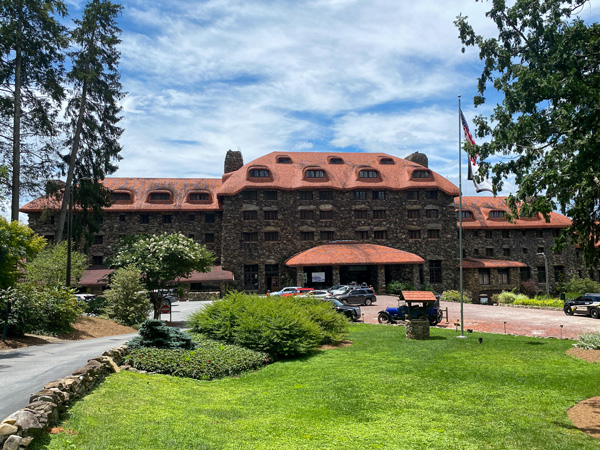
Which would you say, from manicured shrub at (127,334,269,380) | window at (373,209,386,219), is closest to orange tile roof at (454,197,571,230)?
window at (373,209,386,219)

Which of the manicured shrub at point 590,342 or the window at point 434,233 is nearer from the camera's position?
the manicured shrub at point 590,342

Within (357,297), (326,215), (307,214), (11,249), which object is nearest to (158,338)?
(11,249)

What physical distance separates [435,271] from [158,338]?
44.0 m

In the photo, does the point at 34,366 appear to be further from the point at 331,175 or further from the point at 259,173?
the point at 331,175

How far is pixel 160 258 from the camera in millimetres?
27062

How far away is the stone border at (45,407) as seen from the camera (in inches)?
225

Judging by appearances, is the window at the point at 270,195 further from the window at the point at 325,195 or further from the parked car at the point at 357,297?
the parked car at the point at 357,297

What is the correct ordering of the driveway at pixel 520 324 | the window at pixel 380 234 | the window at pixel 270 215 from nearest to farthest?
the driveway at pixel 520 324 → the window at pixel 270 215 → the window at pixel 380 234

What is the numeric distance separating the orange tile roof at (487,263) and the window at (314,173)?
64.8 ft

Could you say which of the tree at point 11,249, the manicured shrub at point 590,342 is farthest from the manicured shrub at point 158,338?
the manicured shrub at point 590,342

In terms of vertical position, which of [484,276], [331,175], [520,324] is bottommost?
[520,324]

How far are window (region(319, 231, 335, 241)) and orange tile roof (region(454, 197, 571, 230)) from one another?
17345 mm

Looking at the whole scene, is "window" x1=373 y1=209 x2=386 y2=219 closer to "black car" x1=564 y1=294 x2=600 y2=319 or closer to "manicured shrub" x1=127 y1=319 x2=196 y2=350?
"black car" x1=564 y1=294 x2=600 y2=319

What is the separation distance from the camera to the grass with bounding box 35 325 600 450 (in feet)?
24.7
